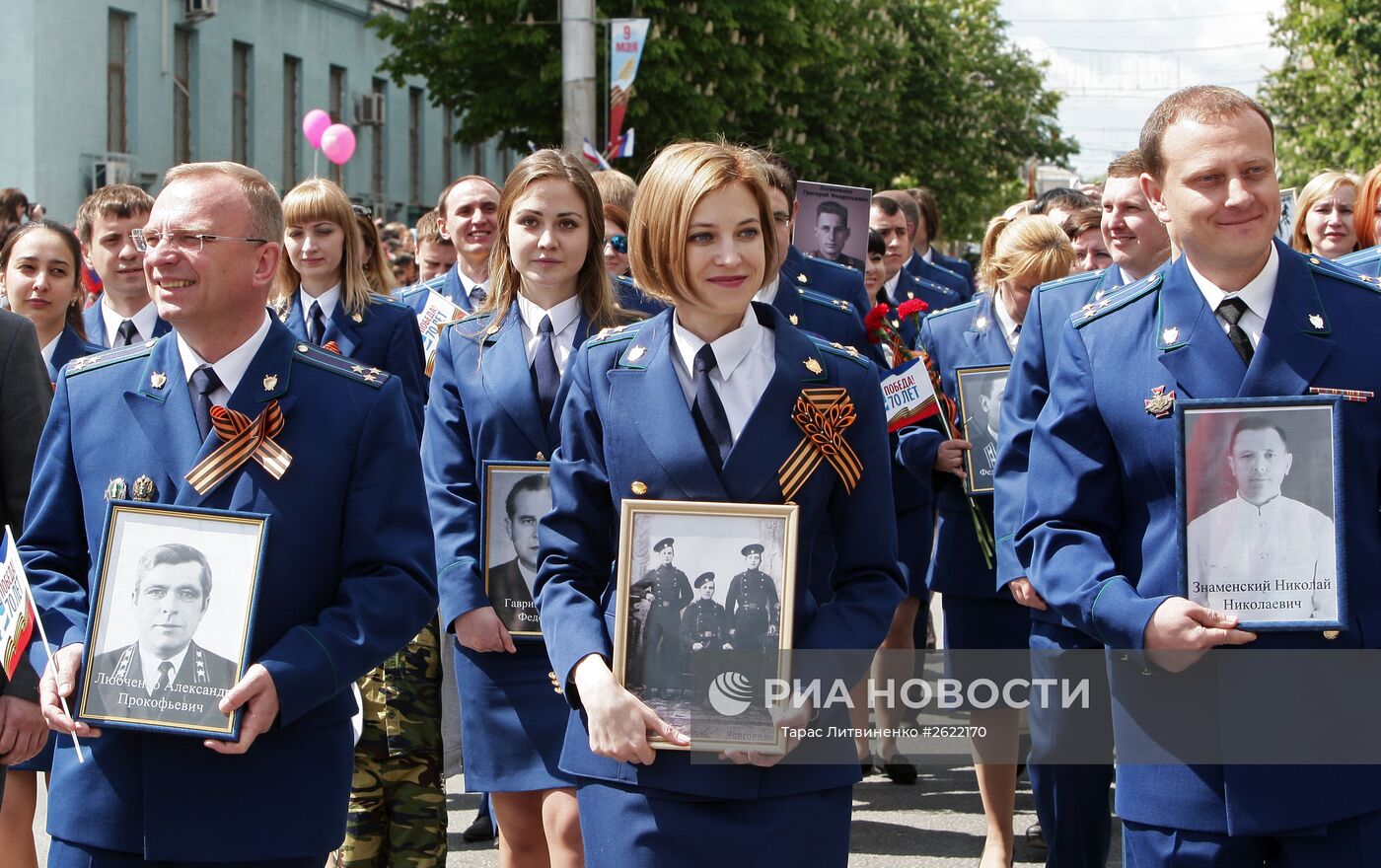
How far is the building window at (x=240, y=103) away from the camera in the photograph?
31.9 metres

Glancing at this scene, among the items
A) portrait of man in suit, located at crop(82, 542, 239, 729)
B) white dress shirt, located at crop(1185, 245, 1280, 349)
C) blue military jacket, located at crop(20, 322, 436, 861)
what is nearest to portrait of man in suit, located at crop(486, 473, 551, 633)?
blue military jacket, located at crop(20, 322, 436, 861)

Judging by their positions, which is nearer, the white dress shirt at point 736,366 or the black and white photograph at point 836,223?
the white dress shirt at point 736,366

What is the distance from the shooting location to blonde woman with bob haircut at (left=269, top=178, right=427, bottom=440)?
283 inches

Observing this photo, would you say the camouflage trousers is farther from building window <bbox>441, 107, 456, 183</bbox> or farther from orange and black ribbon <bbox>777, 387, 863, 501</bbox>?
building window <bbox>441, 107, 456, 183</bbox>

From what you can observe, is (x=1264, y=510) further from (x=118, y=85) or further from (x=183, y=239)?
(x=118, y=85)

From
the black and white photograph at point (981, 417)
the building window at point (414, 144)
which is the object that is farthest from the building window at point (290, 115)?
→ the black and white photograph at point (981, 417)

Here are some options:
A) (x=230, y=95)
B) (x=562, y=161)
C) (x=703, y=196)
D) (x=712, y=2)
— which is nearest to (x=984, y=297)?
(x=562, y=161)

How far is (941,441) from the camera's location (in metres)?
6.79

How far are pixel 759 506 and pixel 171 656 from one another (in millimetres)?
1197

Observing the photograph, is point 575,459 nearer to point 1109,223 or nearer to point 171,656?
point 171,656

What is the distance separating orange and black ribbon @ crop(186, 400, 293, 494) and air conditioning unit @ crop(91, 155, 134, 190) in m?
24.6

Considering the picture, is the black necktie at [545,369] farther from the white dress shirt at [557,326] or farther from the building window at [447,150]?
the building window at [447,150]

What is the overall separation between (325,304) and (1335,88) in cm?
2463

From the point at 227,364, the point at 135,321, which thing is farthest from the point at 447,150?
the point at 227,364
